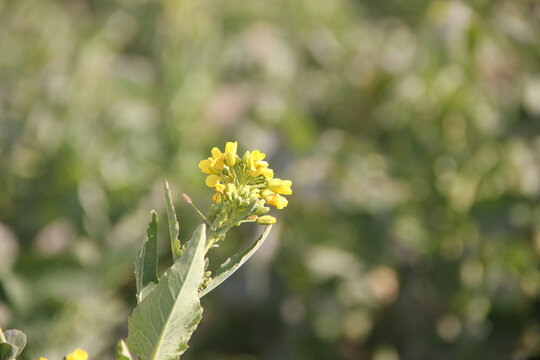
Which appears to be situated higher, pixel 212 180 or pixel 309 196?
pixel 309 196

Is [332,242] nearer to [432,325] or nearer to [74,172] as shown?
[432,325]

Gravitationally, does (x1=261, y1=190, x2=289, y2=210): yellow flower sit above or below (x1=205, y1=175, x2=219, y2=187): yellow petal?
below

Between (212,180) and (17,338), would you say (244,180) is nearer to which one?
(212,180)

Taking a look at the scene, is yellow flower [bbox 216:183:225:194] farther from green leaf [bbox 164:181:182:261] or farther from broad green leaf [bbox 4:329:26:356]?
broad green leaf [bbox 4:329:26:356]

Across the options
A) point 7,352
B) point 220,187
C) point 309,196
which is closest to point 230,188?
point 220,187

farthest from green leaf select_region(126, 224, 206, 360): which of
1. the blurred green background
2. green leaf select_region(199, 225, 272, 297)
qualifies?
the blurred green background

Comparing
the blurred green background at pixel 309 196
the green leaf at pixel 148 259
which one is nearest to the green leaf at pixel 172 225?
the green leaf at pixel 148 259

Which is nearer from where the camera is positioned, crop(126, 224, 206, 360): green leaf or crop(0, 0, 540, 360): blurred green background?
crop(126, 224, 206, 360): green leaf
